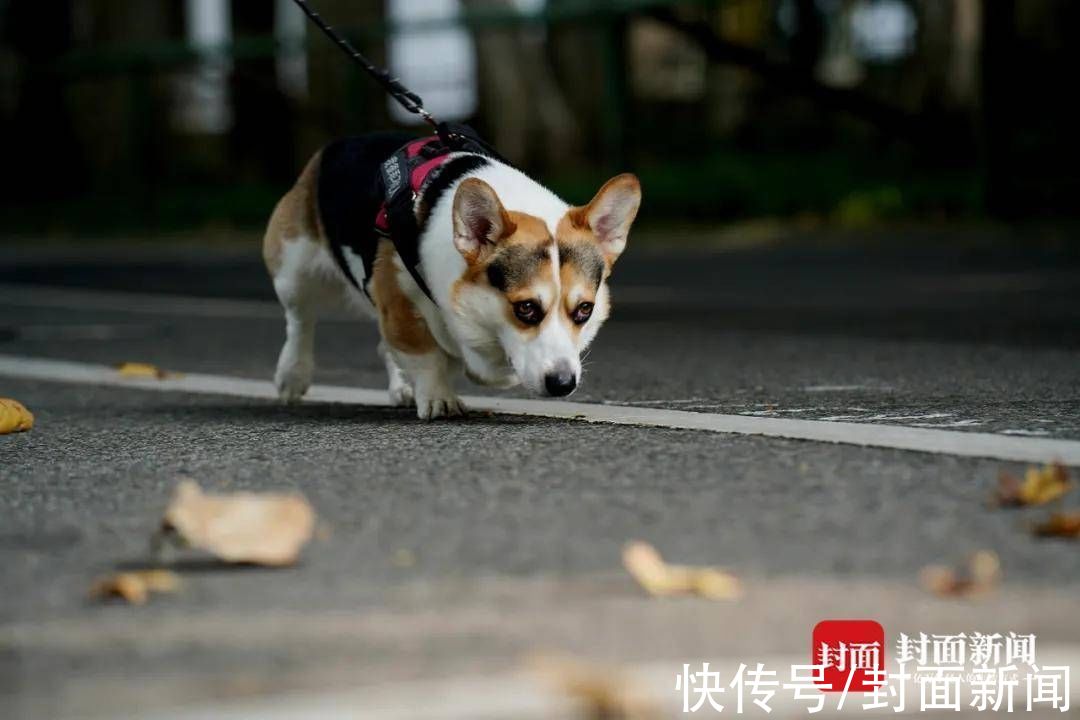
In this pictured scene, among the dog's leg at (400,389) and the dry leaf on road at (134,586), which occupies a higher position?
the dry leaf on road at (134,586)

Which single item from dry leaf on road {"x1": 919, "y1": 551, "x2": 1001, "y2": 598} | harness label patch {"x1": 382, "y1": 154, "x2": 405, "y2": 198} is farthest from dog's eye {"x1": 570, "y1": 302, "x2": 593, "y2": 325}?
dry leaf on road {"x1": 919, "y1": 551, "x2": 1001, "y2": 598}

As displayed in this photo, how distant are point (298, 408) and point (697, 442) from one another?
1.73m

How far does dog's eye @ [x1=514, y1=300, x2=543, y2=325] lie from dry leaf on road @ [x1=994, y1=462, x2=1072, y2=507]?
143 cm

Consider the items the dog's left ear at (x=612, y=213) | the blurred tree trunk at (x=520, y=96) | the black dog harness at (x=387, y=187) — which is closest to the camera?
the dog's left ear at (x=612, y=213)

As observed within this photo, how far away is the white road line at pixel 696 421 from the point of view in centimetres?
405

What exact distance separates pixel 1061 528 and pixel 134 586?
5.23ft

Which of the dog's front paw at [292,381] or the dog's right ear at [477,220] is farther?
the dog's front paw at [292,381]

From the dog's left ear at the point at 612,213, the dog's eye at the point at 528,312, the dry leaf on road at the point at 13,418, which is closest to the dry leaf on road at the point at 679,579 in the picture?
the dog's eye at the point at 528,312

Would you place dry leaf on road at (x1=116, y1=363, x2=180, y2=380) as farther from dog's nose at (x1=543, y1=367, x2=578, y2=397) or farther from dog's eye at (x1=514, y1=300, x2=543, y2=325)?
dog's nose at (x1=543, y1=367, x2=578, y2=397)

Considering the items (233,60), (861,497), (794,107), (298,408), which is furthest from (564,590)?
(233,60)

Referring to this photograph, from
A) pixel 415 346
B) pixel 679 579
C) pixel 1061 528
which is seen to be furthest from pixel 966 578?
pixel 415 346

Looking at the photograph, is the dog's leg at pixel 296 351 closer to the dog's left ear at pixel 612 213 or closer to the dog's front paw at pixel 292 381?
the dog's front paw at pixel 292 381

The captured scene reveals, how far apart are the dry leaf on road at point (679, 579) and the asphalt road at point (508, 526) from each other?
0.03 meters

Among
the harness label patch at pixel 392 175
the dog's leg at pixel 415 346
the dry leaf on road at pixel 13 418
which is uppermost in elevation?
the harness label patch at pixel 392 175
